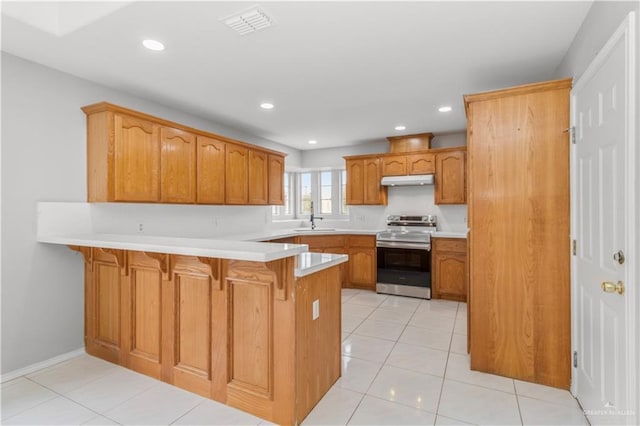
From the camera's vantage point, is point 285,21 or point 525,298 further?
point 525,298

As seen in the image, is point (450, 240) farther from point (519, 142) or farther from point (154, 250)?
point (154, 250)

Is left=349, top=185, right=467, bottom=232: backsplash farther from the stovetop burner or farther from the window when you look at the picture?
the window

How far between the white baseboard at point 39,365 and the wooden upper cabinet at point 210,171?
1.77 meters

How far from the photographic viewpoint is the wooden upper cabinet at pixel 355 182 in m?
5.33

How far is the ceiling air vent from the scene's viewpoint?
74.6 inches

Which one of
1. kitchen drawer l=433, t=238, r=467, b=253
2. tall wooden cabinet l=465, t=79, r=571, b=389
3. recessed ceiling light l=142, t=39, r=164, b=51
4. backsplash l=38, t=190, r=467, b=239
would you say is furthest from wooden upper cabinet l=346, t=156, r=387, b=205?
recessed ceiling light l=142, t=39, r=164, b=51

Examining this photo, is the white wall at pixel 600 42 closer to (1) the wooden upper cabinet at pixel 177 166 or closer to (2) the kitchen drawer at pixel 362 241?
(2) the kitchen drawer at pixel 362 241

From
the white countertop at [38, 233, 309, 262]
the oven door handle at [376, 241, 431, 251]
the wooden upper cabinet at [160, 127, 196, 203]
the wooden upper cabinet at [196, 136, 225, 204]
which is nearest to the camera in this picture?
the white countertop at [38, 233, 309, 262]

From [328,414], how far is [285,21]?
2483mm

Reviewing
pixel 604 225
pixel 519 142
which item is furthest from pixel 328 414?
pixel 519 142

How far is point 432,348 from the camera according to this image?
2.90 metres

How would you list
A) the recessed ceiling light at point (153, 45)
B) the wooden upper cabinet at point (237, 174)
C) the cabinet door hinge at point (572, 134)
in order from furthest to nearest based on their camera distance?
the wooden upper cabinet at point (237, 174)
the recessed ceiling light at point (153, 45)
the cabinet door hinge at point (572, 134)

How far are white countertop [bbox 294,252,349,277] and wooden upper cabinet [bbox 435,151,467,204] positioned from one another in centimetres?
302

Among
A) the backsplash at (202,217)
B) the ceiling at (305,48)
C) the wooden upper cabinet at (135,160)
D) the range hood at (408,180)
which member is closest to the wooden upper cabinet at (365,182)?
the range hood at (408,180)
